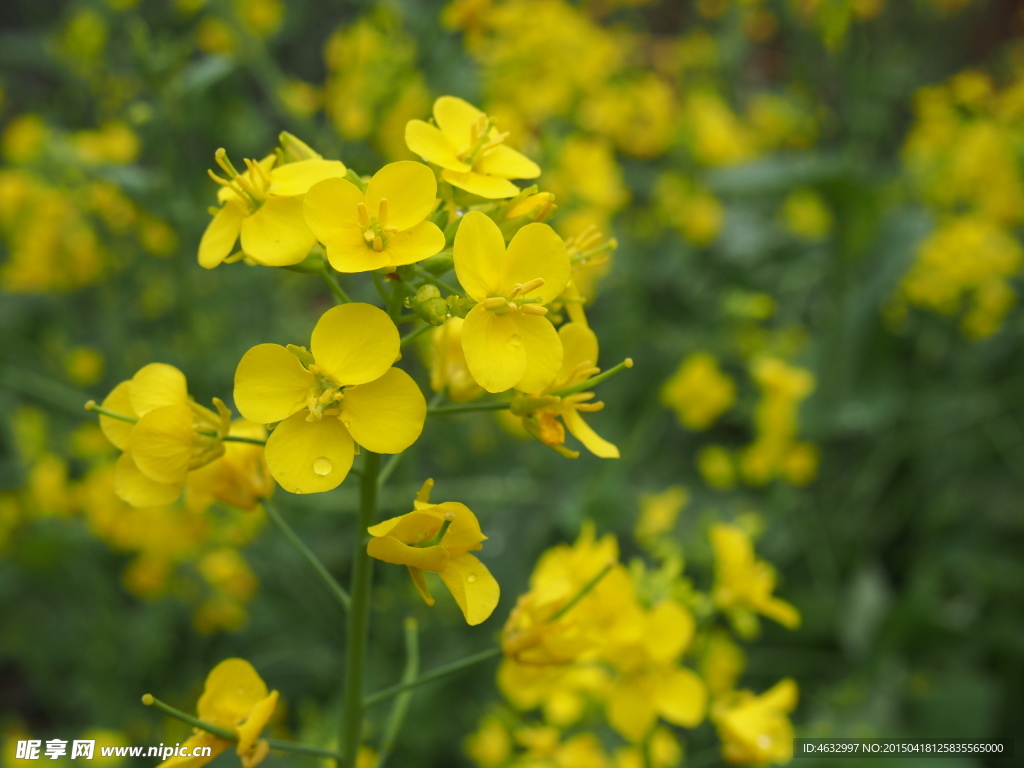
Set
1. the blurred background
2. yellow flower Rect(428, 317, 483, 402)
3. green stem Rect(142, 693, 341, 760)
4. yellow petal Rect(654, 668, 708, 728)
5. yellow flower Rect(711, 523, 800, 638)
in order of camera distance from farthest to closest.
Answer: the blurred background
yellow flower Rect(711, 523, 800, 638)
yellow petal Rect(654, 668, 708, 728)
yellow flower Rect(428, 317, 483, 402)
green stem Rect(142, 693, 341, 760)

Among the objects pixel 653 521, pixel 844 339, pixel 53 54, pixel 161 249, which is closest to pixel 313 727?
pixel 653 521

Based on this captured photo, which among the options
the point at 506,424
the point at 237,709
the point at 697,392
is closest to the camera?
the point at 237,709

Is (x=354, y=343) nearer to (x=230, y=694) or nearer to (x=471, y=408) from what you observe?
(x=471, y=408)

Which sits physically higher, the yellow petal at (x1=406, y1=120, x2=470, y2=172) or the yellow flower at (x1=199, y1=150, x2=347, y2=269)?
the yellow petal at (x1=406, y1=120, x2=470, y2=172)

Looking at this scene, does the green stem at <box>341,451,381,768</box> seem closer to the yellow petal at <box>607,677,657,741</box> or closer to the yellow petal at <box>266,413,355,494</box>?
the yellow petal at <box>266,413,355,494</box>

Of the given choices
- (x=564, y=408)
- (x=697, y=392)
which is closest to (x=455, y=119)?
(x=564, y=408)

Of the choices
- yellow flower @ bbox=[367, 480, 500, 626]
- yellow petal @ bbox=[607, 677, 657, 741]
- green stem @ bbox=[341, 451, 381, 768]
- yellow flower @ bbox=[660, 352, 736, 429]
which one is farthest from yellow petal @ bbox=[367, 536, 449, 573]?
yellow flower @ bbox=[660, 352, 736, 429]
